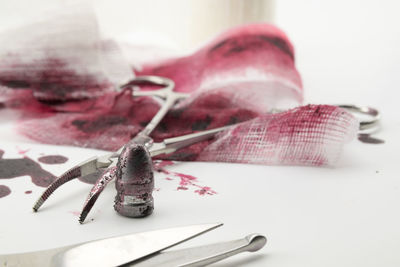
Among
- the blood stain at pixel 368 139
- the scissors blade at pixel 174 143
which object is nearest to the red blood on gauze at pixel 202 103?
the scissors blade at pixel 174 143

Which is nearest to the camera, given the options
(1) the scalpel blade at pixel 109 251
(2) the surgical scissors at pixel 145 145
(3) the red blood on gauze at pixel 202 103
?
(1) the scalpel blade at pixel 109 251

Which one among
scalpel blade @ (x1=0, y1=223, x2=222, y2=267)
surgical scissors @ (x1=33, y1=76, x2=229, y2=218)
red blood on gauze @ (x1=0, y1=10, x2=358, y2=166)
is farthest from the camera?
red blood on gauze @ (x1=0, y1=10, x2=358, y2=166)

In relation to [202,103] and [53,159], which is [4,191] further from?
[202,103]

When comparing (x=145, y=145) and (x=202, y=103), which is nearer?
(x=145, y=145)

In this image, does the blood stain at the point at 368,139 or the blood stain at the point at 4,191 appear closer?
the blood stain at the point at 4,191

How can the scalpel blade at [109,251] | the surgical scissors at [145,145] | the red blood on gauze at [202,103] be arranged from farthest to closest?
1. the red blood on gauze at [202,103]
2. the surgical scissors at [145,145]
3. the scalpel blade at [109,251]

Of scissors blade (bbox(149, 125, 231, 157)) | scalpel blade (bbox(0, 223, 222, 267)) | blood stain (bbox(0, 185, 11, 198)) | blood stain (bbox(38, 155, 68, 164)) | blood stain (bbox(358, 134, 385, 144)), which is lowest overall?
blood stain (bbox(358, 134, 385, 144))

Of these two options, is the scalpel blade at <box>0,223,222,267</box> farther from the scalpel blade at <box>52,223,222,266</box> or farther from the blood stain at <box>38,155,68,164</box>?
the blood stain at <box>38,155,68,164</box>

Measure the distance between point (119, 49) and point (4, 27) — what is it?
0.70ft

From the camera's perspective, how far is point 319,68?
91cm

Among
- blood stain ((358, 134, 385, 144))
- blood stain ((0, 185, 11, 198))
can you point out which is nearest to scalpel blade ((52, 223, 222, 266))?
blood stain ((0, 185, 11, 198))

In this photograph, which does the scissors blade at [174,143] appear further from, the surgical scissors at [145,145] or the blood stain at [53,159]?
the blood stain at [53,159]

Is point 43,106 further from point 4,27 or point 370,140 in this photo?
point 370,140

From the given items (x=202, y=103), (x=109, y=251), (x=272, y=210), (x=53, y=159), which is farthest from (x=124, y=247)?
(x=202, y=103)
